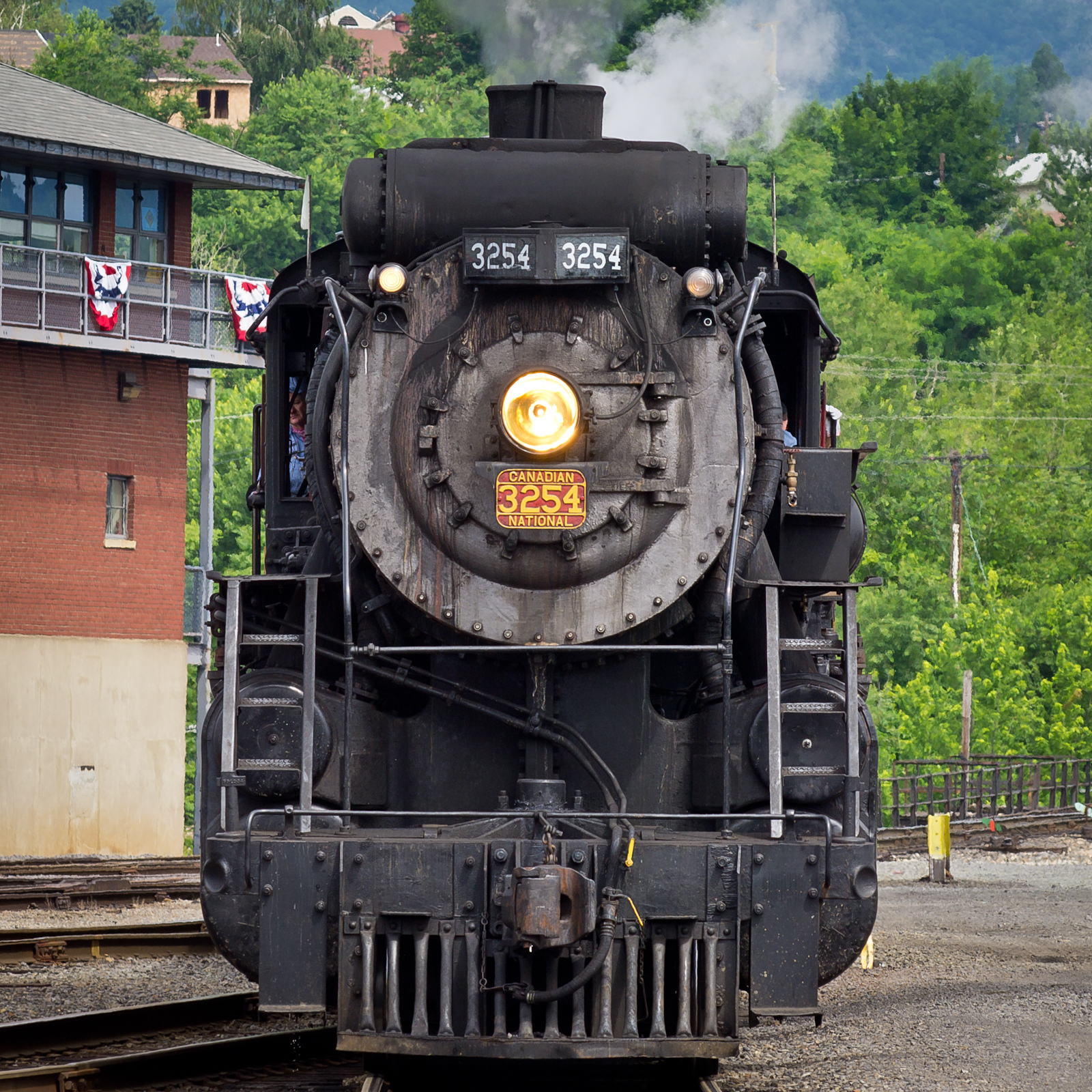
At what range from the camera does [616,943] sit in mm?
7051

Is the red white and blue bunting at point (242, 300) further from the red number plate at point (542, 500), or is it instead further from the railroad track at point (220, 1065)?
the red number plate at point (542, 500)

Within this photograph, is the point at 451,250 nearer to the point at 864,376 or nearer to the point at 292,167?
the point at 864,376

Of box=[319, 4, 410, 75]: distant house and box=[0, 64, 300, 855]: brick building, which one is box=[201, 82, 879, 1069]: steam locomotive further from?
box=[319, 4, 410, 75]: distant house

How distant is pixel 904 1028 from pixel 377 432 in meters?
4.60

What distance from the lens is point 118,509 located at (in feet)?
94.1

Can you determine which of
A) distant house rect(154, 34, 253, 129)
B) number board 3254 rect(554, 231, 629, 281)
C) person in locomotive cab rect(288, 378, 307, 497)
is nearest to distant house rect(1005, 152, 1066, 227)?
distant house rect(154, 34, 253, 129)

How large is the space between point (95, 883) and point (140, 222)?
46.4 feet

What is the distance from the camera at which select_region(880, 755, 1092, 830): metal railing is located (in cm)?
2964

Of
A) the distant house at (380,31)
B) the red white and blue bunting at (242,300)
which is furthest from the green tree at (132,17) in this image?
the red white and blue bunting at (242,300)

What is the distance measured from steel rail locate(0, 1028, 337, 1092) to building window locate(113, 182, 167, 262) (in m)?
21.7

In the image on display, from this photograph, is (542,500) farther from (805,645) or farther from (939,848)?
(939,848)

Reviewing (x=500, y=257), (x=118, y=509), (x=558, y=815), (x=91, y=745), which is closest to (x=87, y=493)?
(x=118, y=509)

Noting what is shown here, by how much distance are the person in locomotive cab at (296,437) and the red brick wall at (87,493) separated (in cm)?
1905

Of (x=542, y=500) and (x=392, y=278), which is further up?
(x=392, y=278)
